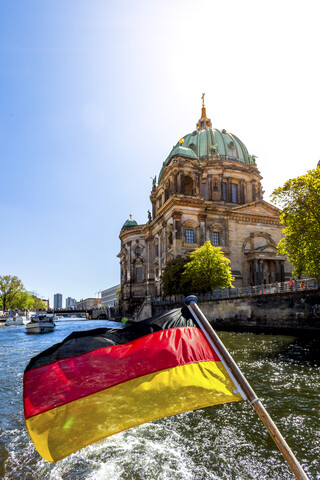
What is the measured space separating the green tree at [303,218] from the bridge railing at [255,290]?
7.79 ft

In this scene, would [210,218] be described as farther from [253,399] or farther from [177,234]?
[253,399]

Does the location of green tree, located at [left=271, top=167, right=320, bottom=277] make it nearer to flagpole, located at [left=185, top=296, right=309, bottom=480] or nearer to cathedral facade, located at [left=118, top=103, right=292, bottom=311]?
flagpole, located at [left=185, top=296, right=309, bottom=480]

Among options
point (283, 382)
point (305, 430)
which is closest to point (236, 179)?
point (283, 382)

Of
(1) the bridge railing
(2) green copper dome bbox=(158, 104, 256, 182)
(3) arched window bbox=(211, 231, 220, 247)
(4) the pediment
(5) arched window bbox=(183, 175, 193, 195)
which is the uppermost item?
(2) green copper dome bbox=(158, 104, 256, 182)

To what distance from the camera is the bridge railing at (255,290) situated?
Result: 2683 cm

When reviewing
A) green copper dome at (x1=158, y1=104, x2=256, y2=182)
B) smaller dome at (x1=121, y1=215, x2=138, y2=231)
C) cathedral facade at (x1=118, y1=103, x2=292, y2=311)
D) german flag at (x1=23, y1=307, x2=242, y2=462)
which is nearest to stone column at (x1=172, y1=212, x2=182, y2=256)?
cathedral facade at (x1=118, y1=103, x2=292, y2=311)

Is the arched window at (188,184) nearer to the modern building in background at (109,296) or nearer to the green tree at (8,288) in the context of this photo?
the green tree at (8,288)

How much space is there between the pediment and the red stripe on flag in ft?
167

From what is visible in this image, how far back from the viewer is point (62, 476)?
5648 millimetres

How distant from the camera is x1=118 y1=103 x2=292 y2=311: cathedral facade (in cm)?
5084

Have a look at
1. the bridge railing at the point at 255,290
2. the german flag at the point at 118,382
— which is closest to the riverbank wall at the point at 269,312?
the bridge railing at the point at 255,290

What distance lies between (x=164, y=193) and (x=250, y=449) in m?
53.7

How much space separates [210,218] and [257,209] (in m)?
8.40

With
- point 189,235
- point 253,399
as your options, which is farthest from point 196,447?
point 189,235
